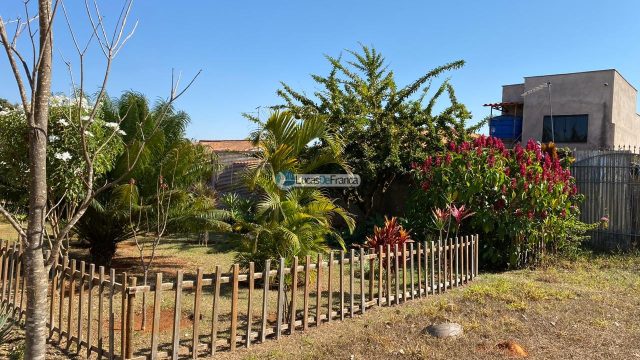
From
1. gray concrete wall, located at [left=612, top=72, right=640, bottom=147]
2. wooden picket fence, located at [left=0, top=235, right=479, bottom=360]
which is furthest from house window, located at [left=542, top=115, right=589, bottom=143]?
wooden picket fence, located at [left=0, top=235, right=479, bottom=360]

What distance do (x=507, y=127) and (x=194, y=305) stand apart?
81.3ft

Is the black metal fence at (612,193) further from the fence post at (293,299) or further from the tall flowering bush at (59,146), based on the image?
the tall flowering bush at (59,146)

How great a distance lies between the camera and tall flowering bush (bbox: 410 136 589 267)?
856 cm

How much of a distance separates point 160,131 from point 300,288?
3373 mm

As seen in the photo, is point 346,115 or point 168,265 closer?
point 168,265

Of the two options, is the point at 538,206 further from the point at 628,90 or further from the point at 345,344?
the point at 628,90

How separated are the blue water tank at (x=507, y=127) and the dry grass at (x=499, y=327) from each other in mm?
19603

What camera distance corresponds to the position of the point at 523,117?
24953 mm

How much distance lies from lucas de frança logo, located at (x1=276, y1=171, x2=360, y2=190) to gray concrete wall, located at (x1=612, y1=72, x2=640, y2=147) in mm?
16489

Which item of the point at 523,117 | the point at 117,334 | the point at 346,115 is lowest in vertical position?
the point at 117,334

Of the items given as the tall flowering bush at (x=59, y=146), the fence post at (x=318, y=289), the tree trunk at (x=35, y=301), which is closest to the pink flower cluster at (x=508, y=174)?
the fence post at (x=318, y=289)

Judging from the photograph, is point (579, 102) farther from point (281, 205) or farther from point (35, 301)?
point (35, 301)

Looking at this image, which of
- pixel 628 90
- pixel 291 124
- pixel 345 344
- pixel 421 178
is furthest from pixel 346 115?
pixel 628 90

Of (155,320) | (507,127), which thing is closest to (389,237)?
(155,320)
